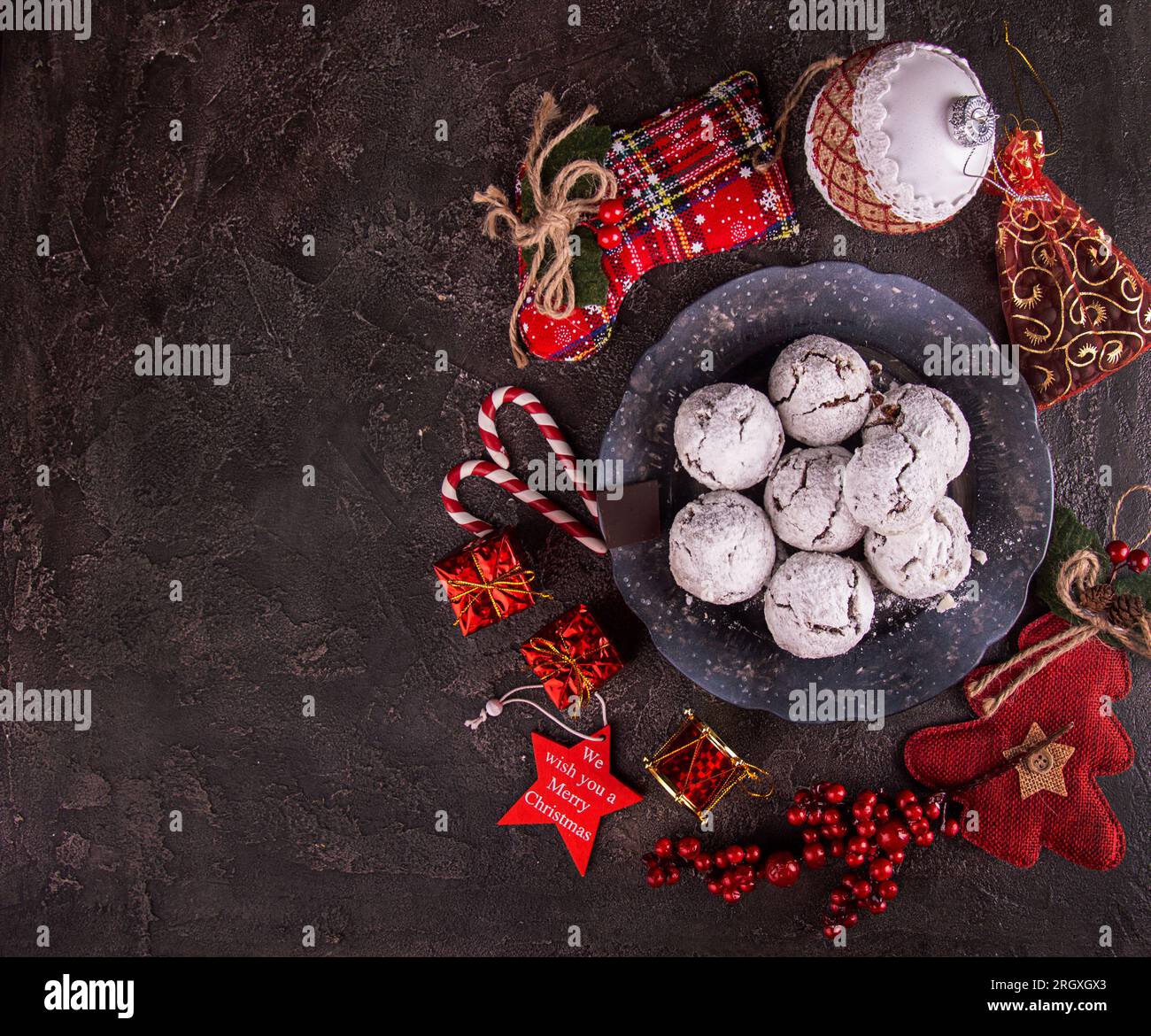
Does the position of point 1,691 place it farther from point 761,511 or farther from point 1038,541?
→ point 1038,541

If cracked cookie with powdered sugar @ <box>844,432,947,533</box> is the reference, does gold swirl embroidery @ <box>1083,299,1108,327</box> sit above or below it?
above

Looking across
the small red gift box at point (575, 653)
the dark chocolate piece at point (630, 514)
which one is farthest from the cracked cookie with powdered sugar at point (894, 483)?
the small red gift box at point (575, 653)

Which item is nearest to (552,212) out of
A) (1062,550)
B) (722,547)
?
(722,547)

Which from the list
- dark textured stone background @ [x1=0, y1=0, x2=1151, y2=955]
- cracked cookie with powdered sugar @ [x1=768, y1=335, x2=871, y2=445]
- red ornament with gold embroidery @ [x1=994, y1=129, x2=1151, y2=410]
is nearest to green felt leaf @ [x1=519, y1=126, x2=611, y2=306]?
dark textured stone background @ [x1=0, y1=0, x2=1151, y2=955]

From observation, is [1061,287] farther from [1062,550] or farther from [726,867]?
[726,867]

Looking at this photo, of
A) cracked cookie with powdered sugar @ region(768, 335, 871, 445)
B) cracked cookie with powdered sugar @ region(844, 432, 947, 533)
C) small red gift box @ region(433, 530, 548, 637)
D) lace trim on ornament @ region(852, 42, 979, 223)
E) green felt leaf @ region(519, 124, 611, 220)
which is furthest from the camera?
small red gift box @ region(433, 530, 548, 637)

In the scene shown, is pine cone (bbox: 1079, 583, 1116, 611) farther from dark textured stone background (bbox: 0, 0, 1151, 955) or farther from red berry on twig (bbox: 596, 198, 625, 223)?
red berry on twig (bbox: 596, 198, 625, 223)
